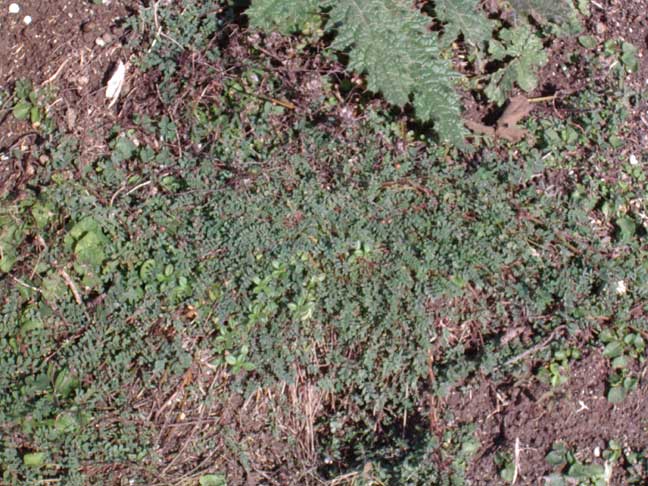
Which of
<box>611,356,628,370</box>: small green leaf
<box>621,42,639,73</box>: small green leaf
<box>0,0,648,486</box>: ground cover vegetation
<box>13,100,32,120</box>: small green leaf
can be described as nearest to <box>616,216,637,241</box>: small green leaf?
<box>0,0,648,486</box>: ground cover vegetation

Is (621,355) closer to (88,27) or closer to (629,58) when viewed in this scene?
(629,58)

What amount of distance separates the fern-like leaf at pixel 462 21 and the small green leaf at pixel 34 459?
220 centimetres

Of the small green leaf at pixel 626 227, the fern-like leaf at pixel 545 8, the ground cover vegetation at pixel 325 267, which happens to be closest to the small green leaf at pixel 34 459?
the ground cover vegetation at pixel 325 267

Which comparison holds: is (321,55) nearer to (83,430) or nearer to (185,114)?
(185,114)

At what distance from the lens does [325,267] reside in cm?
336

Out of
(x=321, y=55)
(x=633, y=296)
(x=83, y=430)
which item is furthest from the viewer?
(x=321, y=55)

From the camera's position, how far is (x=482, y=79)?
146 inches

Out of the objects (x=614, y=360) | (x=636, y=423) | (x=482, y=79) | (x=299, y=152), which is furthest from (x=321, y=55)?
(x=636, y=423)

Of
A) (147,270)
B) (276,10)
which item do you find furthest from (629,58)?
(147,270)

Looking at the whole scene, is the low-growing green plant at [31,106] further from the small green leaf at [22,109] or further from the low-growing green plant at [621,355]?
the low-growing green plant at [621,355]

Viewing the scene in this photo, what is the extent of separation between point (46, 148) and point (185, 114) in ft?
1.87

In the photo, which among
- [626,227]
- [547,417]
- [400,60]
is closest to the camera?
[547,417]

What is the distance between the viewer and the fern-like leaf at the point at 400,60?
338 centimetres

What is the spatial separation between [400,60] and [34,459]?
1979mm
